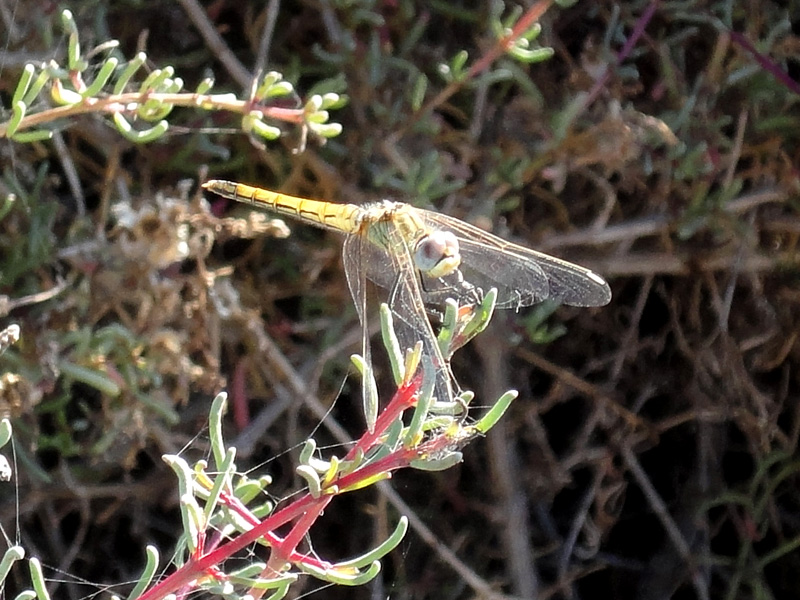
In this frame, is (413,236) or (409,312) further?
(413,236)

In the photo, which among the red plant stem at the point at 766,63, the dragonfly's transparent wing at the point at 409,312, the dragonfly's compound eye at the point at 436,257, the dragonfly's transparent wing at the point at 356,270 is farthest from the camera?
the red plant stem at the point at 766,63

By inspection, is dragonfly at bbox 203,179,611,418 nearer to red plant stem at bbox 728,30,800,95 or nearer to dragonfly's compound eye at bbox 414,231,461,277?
dragonfly's compound eye at bbox 414,231,461,277

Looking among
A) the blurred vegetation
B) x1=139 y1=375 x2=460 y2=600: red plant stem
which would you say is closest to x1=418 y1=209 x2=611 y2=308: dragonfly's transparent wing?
the blurred vegetation

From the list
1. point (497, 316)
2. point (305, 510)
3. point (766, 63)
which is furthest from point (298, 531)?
point (766, 63)

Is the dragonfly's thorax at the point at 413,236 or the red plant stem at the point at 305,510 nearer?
the red plant stem at the point at 305,510

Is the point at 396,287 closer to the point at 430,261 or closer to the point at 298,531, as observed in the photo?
the point at 430,261

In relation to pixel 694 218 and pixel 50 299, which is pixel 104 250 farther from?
pixel 694 218

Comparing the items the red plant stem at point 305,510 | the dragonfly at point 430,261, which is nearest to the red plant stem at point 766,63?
the dragonfly at point 430,261

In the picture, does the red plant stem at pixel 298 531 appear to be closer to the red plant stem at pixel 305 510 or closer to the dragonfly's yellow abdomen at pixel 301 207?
the red plant stem at pixel 305 510
